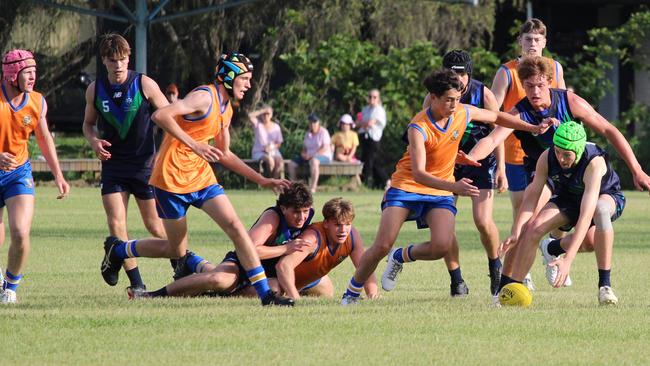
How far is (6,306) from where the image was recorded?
32.1ft

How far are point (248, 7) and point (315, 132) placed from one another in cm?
470

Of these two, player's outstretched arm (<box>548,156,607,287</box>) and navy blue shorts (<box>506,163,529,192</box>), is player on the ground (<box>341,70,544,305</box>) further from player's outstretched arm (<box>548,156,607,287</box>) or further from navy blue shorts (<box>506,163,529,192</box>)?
navy blue shorts (<box>506,163,529,192</box>)

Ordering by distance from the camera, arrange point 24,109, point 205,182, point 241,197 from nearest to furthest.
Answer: point 205,182 → point 24,109 → point 241,197

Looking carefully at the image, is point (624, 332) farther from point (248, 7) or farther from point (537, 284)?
point (248, 7)

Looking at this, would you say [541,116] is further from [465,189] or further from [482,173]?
[465,189]

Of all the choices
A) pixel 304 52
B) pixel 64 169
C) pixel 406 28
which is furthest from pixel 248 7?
pixel 64 169

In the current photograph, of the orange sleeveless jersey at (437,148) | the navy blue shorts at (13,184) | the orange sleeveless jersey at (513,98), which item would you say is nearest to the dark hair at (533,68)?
the orange sleeveless jersey at (437,148)

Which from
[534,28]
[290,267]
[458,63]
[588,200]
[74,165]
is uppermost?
[534,28]

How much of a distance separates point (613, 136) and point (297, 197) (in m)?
2.35

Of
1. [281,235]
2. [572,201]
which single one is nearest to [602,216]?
[572,201]

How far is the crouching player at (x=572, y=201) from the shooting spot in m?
9.41

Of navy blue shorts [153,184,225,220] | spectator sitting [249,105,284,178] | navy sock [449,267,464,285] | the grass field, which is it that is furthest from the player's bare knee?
spectator sitting [249,105,284,178]

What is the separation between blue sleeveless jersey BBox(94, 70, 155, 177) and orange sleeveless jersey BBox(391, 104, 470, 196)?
211 centimetres

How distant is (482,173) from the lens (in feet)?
36.6
